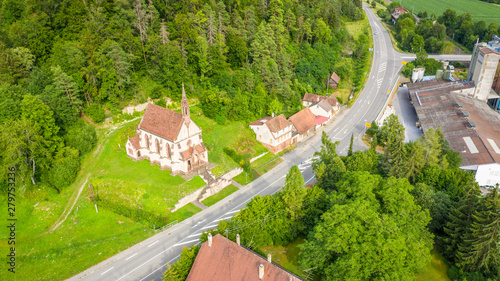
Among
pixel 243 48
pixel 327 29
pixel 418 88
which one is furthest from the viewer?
pixel 327 29

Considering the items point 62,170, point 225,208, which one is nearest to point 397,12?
point 225,208

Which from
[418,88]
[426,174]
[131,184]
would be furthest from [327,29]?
[131,184]

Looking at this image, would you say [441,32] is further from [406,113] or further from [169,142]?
[169,142]

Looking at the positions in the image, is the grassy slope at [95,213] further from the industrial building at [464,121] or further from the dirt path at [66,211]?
the industrial building at [464,121]

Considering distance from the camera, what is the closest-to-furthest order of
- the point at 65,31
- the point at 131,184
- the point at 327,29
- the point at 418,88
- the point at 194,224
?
the point at 194,224
the point at 131,184
the point at 65,31
the point at 418,88
the point at 327,29

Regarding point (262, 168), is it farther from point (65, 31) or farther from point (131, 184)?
point (65, 31)

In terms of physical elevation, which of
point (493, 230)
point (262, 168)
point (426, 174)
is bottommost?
point (262, 168)

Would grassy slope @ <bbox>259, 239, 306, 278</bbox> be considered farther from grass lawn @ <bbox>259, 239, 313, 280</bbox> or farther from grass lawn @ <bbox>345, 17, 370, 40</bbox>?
grass lawn @ <bbox>345, 17, 370, 40</bbox>
